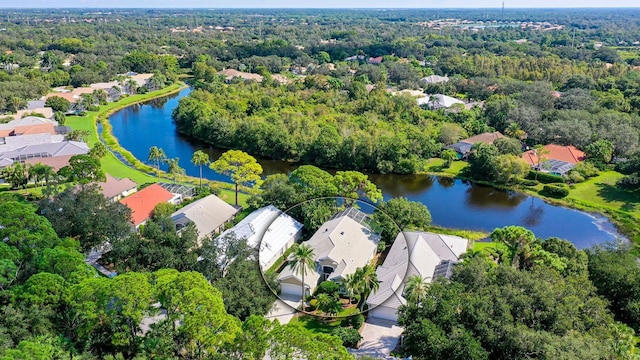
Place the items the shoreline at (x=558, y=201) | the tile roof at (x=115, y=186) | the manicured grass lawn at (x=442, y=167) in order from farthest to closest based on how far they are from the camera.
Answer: the manicured grass lawn at (x=442, y=167), the tile roof at (x=115, y=186), the shoreline at (x=558, y=201)

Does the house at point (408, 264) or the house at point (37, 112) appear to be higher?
the house at point (37, 112)

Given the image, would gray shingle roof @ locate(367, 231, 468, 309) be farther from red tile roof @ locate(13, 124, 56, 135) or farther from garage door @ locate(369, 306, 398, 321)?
red tile roof @ locate(13, 124, 56, 135)

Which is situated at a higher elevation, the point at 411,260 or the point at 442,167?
the point at 411,260

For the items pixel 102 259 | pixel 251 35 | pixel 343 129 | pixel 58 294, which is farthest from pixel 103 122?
pixel 251 35

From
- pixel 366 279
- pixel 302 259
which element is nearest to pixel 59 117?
pixel 302 259

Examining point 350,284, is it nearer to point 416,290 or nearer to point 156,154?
point 416,290

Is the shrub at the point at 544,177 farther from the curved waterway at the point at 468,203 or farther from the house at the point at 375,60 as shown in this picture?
the house at the point at 375,60

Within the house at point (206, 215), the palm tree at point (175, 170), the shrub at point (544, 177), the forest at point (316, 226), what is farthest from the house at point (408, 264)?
the palm tree at point (175, 170)
